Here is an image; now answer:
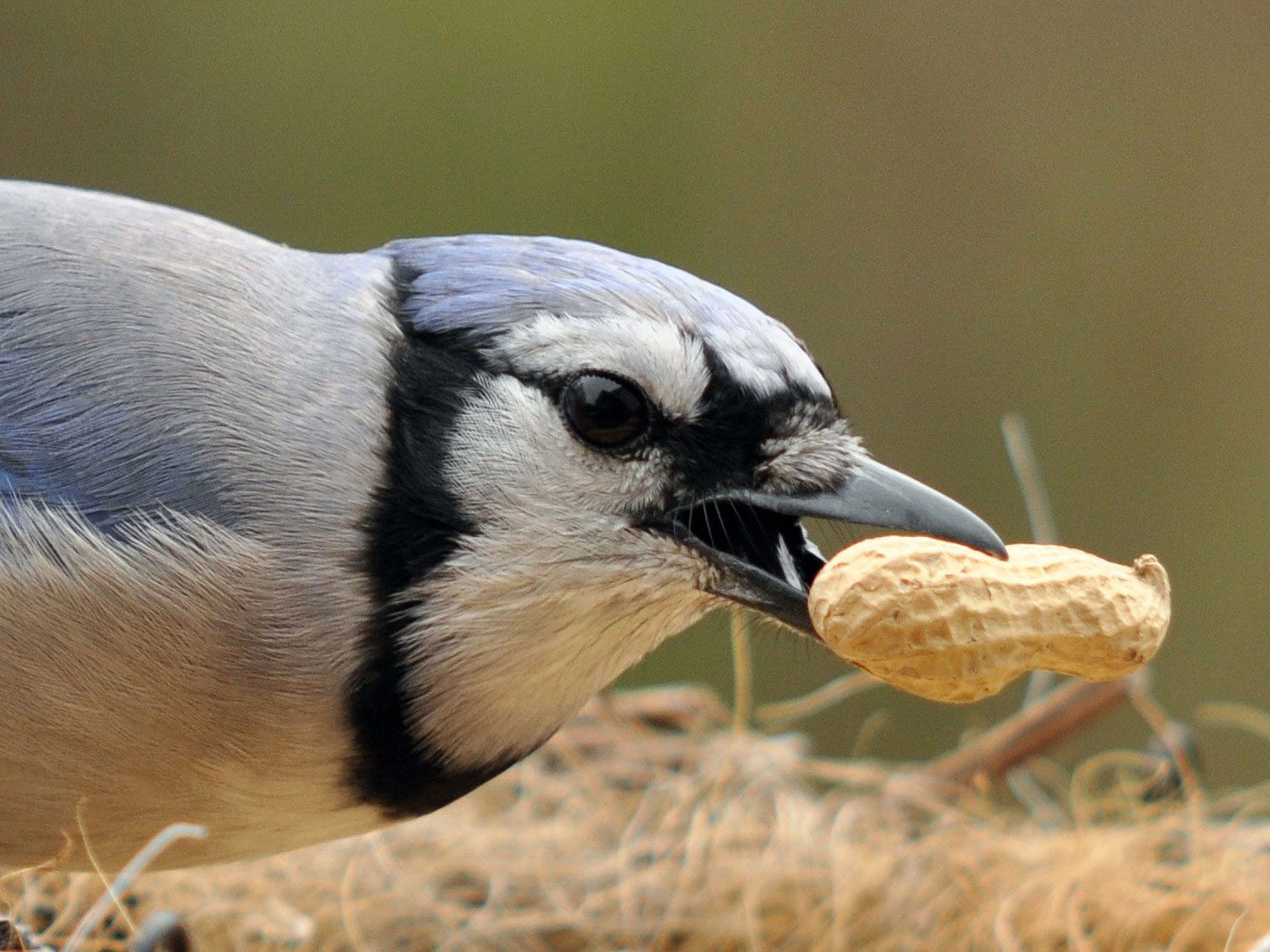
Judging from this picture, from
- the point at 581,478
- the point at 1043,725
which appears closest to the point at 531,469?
the point at 581,478

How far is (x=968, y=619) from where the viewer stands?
1.15 metres

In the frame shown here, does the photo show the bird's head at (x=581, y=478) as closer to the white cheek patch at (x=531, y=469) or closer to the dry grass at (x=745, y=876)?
the white cheek patch at (x=531, y=469)

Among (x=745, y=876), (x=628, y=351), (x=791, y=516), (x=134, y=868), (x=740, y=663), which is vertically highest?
(x=628, y=351)

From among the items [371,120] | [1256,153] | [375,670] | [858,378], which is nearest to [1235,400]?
[1256,153]

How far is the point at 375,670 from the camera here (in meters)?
1.19

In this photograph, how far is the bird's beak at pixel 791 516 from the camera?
117 centimetres

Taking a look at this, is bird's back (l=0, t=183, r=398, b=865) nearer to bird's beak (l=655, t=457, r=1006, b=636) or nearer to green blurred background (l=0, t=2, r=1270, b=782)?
bird's beak (l=655, t=457, r=1006, b=636)

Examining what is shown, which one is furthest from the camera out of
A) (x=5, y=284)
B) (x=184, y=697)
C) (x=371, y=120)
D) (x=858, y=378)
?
(x=371, y=120)

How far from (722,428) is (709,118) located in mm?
2210

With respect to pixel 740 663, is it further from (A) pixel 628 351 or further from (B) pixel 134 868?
(B) pixel 134 868

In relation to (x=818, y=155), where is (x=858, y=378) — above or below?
below

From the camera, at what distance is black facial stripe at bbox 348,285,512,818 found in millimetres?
1179

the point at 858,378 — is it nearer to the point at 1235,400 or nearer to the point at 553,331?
the point at 1235,400

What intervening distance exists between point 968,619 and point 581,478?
29cm
